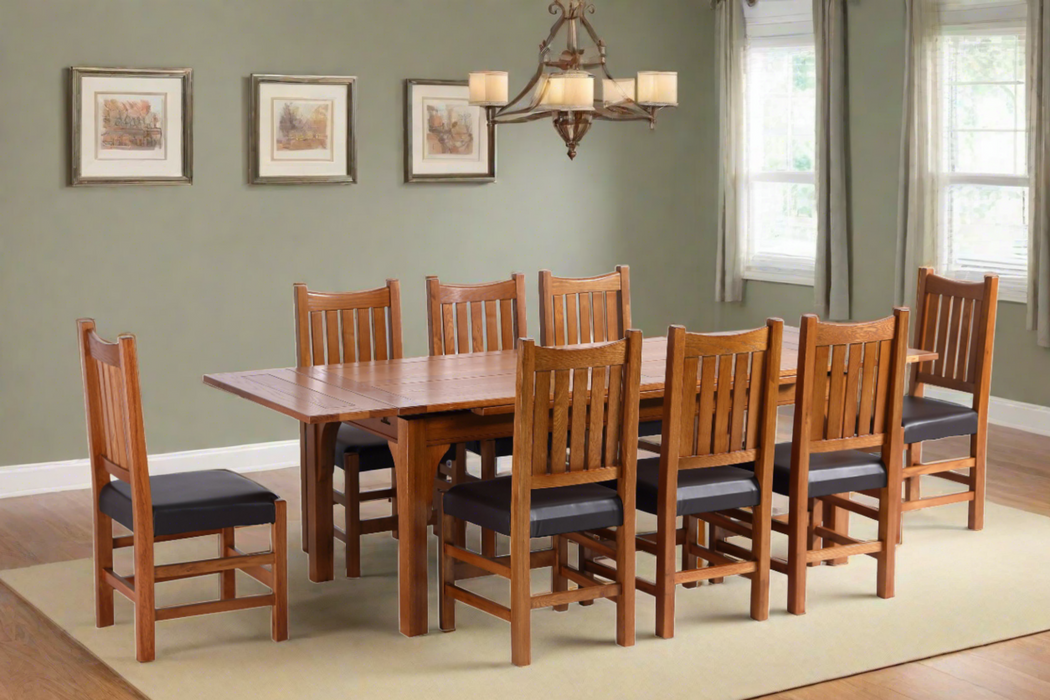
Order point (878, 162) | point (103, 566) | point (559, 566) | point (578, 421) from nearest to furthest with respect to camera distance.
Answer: point (578, 421) < point (103, 566) < point (559, 566) < point (878, 162)

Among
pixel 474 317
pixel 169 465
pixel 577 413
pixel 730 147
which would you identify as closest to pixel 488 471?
pixel 474 317

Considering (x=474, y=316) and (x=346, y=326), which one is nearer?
(x=346, y=326)

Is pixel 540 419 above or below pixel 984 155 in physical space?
below

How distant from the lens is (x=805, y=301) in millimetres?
7574

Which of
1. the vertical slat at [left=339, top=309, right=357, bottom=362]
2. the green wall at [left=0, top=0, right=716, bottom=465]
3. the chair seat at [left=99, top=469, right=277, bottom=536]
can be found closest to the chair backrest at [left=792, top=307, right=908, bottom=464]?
the chair seat at [left=99, top=469, right=277, bottom=536]

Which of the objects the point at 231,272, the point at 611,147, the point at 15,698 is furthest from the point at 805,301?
the point at 15,698

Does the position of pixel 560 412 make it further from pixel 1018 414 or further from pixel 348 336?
pixel 1018 414

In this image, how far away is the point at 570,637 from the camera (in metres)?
3.83

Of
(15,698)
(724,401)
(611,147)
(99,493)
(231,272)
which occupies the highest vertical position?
(611,147)

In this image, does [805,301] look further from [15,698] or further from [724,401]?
[15,698]

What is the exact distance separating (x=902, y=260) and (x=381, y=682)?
4.37m

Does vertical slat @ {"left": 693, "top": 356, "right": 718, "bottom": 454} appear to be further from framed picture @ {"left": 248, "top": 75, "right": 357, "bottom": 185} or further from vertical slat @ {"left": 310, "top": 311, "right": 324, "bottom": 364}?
framed picture @ {"left": 248, "top": 75, "right": 357, "bottom": 185}

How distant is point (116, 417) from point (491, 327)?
71.9 inches

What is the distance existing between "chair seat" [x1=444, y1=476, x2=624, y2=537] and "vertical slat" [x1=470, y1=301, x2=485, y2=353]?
1.40 m
